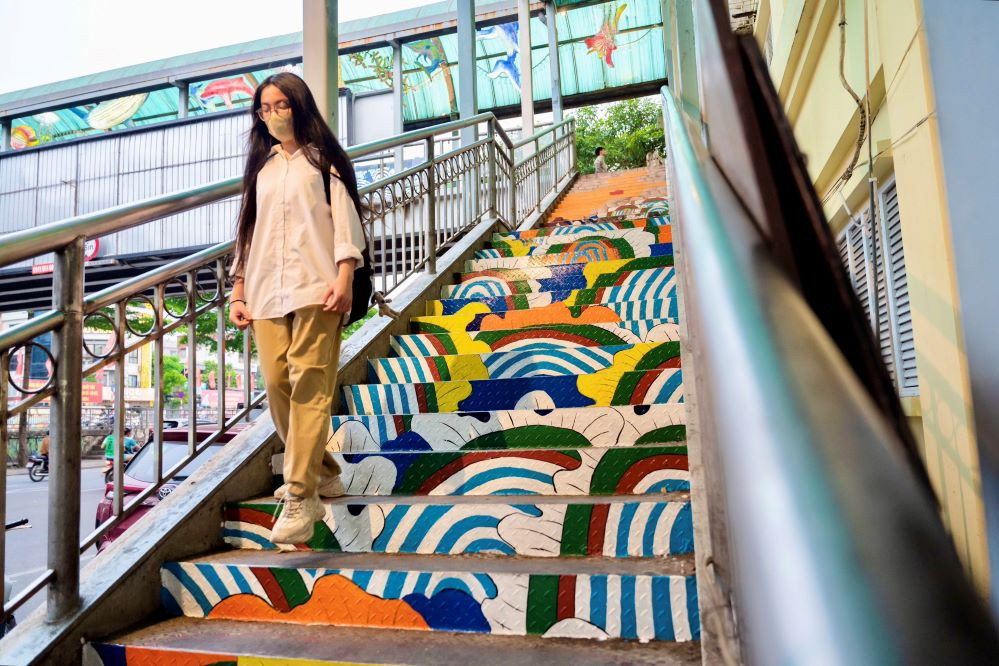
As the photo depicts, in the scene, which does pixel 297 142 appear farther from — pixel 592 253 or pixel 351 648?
pixel 592 253

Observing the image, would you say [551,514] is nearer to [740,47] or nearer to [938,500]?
[740,47]

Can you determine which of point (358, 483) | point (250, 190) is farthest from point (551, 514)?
point (250, 190)

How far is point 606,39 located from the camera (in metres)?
16.0

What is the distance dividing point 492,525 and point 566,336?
1.26m

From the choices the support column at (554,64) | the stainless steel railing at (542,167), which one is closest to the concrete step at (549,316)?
the stainless steel railing at (542,167)

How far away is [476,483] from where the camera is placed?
7.38 ft

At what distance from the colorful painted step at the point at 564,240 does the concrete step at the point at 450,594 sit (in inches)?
112

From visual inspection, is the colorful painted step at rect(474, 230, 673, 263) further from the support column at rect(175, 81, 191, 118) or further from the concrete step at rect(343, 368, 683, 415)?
the support column at rect(175, 81, 191, 118)

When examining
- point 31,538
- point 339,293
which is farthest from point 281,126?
point 31,538

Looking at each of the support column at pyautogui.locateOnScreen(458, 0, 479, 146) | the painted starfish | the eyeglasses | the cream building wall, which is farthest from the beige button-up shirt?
the painted starfish

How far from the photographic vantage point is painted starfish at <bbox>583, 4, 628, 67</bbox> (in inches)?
616

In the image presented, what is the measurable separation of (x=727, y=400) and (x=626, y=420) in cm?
208

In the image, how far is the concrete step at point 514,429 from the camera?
2299 millimetres

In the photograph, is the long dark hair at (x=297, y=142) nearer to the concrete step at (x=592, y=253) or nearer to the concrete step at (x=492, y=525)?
the concrete step at (x=492, y=525)
